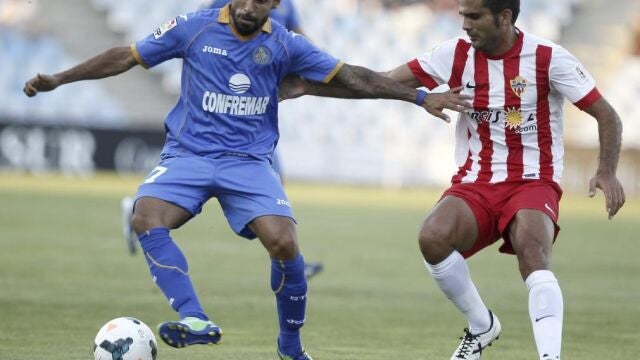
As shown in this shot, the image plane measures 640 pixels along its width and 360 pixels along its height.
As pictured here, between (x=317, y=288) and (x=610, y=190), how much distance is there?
498 cm

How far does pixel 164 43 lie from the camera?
6617 millimetres

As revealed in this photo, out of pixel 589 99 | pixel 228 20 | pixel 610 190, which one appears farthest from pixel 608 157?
pixel 228 20

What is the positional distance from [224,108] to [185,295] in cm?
108

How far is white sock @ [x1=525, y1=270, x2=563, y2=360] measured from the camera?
19.8ft

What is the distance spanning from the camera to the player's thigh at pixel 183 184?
650cm

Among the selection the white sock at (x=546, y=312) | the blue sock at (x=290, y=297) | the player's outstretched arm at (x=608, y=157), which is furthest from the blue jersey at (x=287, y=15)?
the white sock at (x=546, y=312)

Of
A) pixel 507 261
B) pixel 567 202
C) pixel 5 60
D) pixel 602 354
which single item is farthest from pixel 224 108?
pixel 5 60

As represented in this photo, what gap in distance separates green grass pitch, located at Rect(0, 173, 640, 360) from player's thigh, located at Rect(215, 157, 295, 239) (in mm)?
895

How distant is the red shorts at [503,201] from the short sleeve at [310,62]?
3.19 feet

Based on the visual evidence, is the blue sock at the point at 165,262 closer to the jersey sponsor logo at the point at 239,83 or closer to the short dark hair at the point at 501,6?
the jersey sponsor logo at the point at 239,83

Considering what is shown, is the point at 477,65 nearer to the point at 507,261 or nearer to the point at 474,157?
the point at 474,157

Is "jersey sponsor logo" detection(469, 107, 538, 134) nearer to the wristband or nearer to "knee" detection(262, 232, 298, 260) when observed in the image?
the wristband

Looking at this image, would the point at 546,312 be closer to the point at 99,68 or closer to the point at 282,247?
the point at 282,247

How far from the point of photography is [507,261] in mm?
14359
